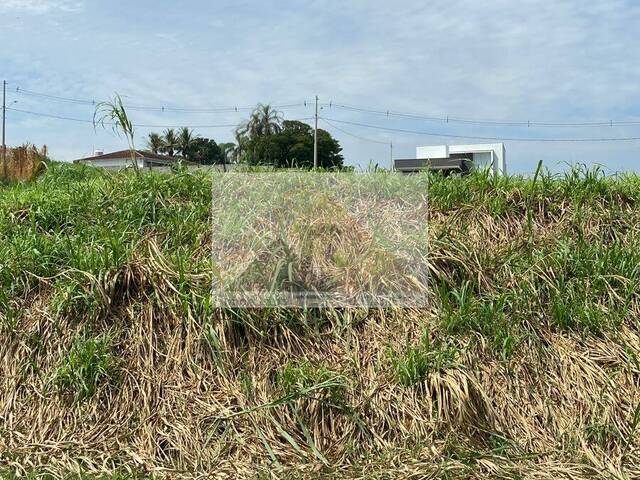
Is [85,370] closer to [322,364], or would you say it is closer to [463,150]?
[322,364]

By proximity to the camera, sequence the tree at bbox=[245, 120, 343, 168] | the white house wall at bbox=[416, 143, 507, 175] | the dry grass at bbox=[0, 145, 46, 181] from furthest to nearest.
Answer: the tree at bbox=[245, 120, 343, 168]
the white house wall at bbox=[416, 143, 507, 175]
the dry grass at bbox=[0, 145, 46, 181]

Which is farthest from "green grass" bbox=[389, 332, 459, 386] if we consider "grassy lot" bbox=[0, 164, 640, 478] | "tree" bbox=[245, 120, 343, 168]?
"tree" bbox=[245, 120, 343, 168]

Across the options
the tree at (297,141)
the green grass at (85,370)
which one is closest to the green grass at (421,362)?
the green grass at (85,370)

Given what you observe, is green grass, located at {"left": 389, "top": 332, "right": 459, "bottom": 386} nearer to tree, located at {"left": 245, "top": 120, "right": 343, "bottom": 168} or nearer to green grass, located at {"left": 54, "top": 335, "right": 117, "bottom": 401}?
green grass, located at {"left": 54, "top": 335, "right": 117, "bottom": 401}

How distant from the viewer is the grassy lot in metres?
2.35

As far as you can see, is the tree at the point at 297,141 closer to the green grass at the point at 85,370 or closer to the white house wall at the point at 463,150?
the white house wall at the point at 463,150

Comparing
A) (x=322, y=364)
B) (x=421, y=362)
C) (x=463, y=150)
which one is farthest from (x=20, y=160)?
(x=463, y=150)

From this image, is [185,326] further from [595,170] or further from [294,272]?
[595,170]

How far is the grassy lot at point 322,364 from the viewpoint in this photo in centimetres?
235

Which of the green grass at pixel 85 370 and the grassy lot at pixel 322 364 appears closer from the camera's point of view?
the grassy lot at pixel 322 364

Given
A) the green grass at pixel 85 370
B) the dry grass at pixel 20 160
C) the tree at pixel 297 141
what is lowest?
the green grass at pixel 85 370

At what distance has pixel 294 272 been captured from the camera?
9.41 feet

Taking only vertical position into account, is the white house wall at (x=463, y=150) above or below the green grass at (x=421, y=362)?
above

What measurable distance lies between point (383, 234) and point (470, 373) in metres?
1.03
